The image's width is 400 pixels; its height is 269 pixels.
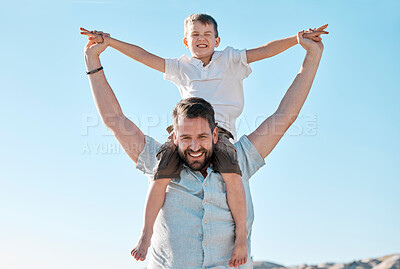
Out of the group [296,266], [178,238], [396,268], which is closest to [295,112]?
[178,238]

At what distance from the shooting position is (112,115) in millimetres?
4094

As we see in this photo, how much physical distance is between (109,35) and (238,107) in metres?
1.67

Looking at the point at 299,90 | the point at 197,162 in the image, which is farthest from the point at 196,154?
the point at 299,90

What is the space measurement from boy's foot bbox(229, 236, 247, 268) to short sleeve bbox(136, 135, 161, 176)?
93 centimetres

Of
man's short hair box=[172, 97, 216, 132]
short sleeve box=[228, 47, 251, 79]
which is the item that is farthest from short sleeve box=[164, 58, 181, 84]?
man's short hair box=[172, 97, 216, 132]

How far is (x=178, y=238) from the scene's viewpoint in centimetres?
366

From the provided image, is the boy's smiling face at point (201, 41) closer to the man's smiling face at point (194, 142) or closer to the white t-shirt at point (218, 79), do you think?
the white t-shirt at point (218, 79)

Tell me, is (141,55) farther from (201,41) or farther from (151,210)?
(151,210)

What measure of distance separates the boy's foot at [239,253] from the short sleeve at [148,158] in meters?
0.93

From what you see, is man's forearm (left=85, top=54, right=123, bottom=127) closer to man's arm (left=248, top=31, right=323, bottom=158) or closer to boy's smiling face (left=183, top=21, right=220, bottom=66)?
man's arm (left=248, top=31, right=323, bottom=158)

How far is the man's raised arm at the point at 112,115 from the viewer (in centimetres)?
400

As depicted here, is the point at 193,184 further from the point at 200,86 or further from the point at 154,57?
the point at 154,57

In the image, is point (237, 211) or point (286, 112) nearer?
point (237, 211)

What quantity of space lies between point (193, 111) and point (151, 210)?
856 mm
